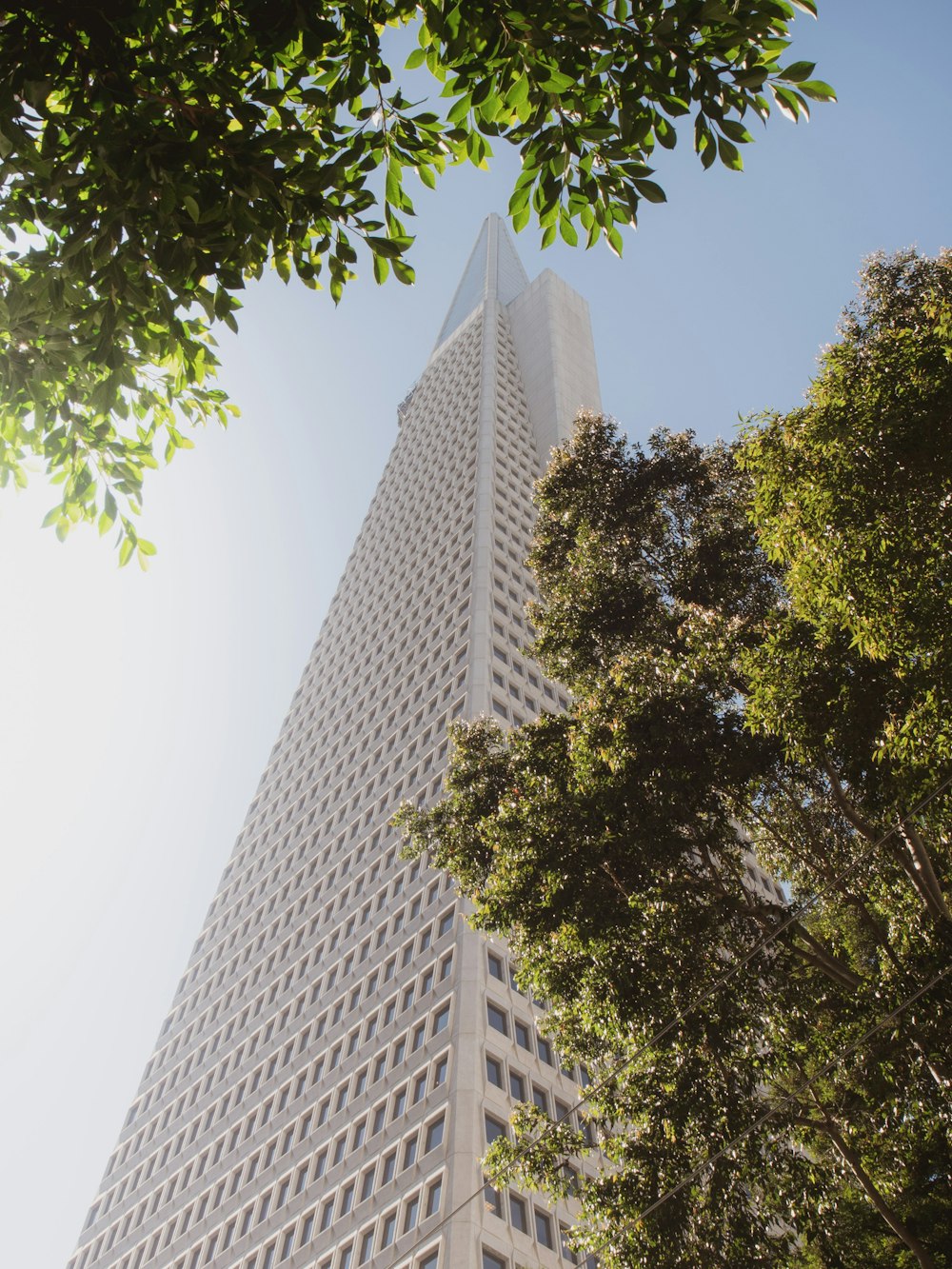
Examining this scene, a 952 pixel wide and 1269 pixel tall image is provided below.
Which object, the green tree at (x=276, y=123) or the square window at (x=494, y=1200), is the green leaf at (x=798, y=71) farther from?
the square window at (x=494, y=1200)

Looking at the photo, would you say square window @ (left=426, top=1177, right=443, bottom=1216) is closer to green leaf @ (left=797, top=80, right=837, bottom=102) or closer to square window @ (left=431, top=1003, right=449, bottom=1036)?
square window @ (left=431, top=1003, right=449, bottom=1036)

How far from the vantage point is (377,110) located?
5.96 m

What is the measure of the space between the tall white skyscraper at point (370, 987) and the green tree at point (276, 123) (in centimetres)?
2440

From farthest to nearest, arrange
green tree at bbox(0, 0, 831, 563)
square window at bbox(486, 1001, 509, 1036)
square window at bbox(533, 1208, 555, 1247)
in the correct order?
square window at bbox(486, 1001, 509, 1036) → square window at bbox(533, 1208, 555, 1247) → green tree at bbox(0, 0, 831, 563)

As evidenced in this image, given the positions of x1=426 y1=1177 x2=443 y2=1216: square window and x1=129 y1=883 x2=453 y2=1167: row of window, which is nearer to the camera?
x1=426 y1=1177 x2=443 y2=1216: square window

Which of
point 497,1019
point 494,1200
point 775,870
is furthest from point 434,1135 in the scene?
point 775,870

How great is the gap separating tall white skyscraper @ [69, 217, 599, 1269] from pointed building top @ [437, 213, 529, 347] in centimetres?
4686

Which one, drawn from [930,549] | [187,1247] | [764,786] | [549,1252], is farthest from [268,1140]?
[930,549]

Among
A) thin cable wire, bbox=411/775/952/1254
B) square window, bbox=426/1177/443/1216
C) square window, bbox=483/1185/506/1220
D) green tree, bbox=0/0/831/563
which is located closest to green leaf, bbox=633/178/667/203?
green tree, bbox=0/0/831/563

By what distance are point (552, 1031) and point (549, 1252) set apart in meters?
18.4

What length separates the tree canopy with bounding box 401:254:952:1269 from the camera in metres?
11.1

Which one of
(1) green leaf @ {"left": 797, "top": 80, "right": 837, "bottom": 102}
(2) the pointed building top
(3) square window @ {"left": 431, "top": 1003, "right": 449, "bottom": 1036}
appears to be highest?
(2) the pointed building top

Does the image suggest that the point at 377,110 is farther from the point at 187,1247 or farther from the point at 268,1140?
the point at 187,1247

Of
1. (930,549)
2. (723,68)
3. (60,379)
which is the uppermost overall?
(930,549)
